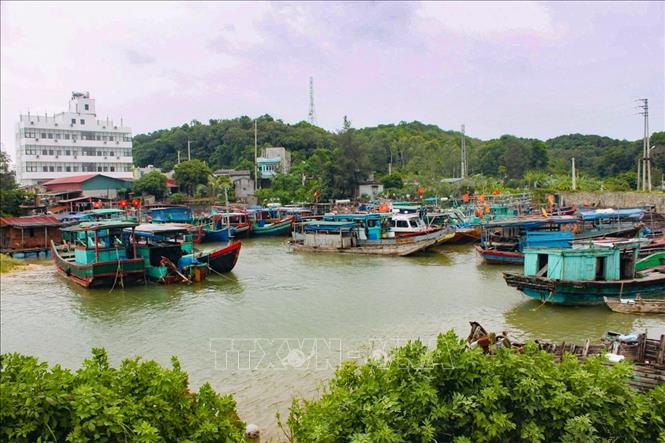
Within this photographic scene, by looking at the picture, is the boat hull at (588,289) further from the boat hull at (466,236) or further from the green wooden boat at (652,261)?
the boat hull at (466,236)

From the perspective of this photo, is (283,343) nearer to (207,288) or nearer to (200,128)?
(207,288)

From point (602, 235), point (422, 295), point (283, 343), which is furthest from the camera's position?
point (602, 235)

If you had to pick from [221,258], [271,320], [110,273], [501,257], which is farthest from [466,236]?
[110,273]

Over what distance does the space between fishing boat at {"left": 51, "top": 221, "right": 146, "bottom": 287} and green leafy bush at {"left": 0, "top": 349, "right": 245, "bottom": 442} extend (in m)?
14.5

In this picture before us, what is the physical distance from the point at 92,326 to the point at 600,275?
14366 mm

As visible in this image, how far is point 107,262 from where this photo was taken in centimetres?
1841

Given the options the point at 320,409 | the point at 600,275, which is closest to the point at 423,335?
the point at 600,275

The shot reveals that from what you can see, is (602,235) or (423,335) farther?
(602,235)

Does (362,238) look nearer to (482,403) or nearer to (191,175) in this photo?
(482,403)

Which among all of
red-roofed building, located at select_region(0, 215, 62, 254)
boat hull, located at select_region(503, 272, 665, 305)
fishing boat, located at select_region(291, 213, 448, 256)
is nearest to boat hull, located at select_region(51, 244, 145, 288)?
fishing boat, located at select_region(291, 213, 448, 256)

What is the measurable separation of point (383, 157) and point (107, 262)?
48.1 metres

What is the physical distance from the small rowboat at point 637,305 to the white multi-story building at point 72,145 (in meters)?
47.8

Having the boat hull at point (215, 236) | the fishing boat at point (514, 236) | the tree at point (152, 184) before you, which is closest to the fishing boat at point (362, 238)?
the fishing boat at point (514, 236)

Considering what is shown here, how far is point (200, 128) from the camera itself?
229 ft
